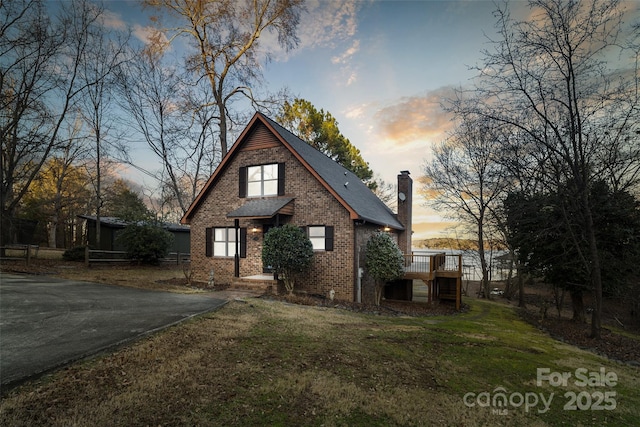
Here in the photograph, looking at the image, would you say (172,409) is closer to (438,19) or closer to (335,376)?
(335,376)

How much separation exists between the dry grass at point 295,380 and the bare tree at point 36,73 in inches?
531

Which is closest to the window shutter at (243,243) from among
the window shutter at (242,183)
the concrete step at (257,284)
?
the concrete step at (257,284)

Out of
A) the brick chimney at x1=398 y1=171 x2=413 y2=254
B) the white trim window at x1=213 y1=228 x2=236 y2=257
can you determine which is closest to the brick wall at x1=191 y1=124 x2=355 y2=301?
the white trim window at x1=213 y1=228 x2=236 y2=257

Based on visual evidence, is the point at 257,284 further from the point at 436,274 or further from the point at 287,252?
the point at 436,274

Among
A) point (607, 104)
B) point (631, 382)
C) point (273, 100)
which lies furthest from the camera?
point (273, 100)

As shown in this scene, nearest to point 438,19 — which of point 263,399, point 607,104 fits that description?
point 607,104

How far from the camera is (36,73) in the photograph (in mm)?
15352

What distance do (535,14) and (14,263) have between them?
83.7 ft

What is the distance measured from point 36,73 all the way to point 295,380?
819 inches

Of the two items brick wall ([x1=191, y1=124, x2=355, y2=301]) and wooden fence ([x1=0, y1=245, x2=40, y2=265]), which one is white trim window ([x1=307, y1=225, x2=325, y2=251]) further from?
wooden fence ([x1=0, y1=245, x2=40, y2=265])

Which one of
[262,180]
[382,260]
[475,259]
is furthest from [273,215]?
[475,259]

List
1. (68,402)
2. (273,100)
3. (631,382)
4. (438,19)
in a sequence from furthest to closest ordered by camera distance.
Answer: (273,100), (438,19), (631,382), (68,402)

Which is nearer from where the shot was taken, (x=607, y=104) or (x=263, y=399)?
(x=263, y=399)

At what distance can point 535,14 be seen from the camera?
8.37m
